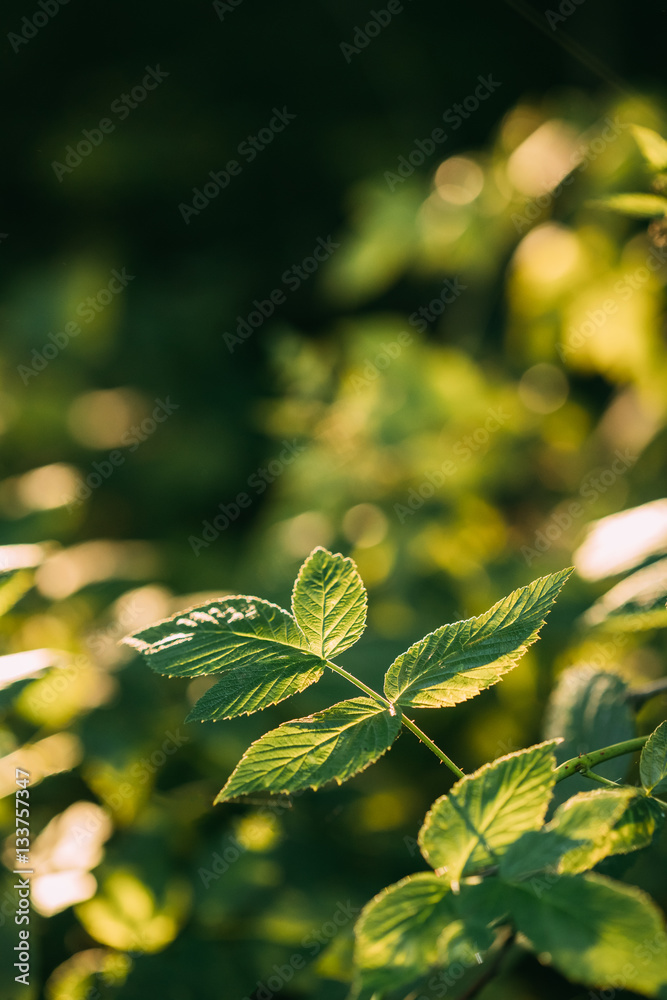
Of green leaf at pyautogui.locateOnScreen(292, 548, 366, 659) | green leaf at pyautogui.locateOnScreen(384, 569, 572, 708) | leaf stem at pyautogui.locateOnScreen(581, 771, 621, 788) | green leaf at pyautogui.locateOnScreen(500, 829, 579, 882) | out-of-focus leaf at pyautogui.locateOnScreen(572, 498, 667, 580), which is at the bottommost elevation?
out-of-focus leaf at pyautogui.locateOnScreen(572, 498, 667, 580)

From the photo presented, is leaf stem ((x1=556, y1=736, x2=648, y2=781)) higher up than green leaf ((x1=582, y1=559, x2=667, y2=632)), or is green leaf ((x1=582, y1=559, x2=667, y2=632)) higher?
leaf stem ((x1=556, y1=736, x2=648, y2=781))

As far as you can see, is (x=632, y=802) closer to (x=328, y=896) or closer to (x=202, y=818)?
(x=328, y=896)

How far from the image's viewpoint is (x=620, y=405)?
174 centimetres

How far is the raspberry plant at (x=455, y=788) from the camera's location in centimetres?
42

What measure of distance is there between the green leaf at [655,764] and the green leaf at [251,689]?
0.84 ft

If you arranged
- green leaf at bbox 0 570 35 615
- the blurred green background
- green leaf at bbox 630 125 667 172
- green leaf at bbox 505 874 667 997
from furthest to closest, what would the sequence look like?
the blurred green background
green leaf at bbox 0 570 35 615
green leaf at bbox 630 125 667 172
green leaf at bbox 505 874 667 997

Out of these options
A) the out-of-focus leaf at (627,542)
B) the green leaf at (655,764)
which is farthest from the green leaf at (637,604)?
the green leaf at (655,764)

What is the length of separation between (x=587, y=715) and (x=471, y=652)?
0.38m

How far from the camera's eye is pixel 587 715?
81 cm

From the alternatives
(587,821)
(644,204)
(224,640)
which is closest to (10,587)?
(224,640)

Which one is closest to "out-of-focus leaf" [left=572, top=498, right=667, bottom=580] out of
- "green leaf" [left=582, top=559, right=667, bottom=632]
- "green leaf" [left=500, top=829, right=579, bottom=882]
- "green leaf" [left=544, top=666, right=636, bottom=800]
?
"green leaf" [left=582, top=559, right=667, bottom=632]

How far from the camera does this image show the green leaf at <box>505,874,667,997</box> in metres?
0.39

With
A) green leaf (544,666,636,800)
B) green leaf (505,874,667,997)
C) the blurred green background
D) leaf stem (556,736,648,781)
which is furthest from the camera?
the blurred green background

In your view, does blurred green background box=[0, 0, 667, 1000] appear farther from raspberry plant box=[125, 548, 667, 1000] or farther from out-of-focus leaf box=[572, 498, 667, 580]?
raspberry plant box=[125, 548, 667, 1000]
